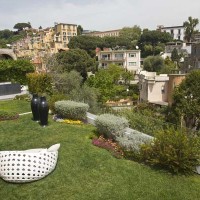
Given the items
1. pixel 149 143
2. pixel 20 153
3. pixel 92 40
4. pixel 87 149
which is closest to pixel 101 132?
pixel 87 149

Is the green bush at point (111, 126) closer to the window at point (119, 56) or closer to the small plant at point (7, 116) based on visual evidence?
the small plant at point (7, 116)

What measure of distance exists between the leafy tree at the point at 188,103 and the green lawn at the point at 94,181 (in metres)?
11.4

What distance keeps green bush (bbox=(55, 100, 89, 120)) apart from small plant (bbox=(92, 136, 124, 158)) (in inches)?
112

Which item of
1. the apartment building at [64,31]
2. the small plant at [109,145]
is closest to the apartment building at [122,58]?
the apartment building at [64,31]

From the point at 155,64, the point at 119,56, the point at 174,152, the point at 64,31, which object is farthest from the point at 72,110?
the point at 64,31

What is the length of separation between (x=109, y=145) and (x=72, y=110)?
12.9 ft

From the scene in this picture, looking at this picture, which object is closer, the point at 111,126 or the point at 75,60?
the point at 111,126

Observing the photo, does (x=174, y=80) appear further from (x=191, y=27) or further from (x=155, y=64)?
(x=191, y=27)

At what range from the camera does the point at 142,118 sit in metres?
12.7

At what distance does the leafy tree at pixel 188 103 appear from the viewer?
19891 mm

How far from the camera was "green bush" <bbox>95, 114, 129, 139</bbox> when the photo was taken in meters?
11.4

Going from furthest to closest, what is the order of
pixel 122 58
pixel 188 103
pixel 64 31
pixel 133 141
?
pixel 64 31 < pixel 122 58 < pixel 188 103 < pixel 133 141

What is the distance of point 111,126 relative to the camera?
11.4 metres

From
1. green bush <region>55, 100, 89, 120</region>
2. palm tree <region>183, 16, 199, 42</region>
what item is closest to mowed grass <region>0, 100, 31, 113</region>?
green bush <region>55, 100, 89, 120</region>
